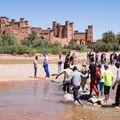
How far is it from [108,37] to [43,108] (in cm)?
11522

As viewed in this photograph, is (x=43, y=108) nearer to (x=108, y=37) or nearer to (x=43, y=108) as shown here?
(x=43, y=108)

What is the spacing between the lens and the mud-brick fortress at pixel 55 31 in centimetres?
11625

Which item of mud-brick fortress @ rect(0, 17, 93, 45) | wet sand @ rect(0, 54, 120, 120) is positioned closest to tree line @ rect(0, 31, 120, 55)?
mud-brick fortress @ rect(0, 17, 93, 45)

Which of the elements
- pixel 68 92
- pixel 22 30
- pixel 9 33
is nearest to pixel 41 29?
pixel 22 30

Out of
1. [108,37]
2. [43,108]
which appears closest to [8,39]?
[108,37]

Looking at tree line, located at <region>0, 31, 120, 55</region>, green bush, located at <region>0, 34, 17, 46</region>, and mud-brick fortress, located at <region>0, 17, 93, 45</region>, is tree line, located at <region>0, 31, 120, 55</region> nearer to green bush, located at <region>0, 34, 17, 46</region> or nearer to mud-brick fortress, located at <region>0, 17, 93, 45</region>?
green bush, located at <region>0, 34, 17, 46</region>

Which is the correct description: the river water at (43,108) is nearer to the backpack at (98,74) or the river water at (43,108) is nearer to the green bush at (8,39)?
the backpack at (98,74)

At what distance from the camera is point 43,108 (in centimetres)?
1540

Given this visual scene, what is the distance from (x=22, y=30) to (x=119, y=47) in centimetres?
2617

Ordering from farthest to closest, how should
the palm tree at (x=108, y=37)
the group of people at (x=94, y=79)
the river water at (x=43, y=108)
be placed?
the palm tree at (x=108, y=37)
the group of people at (x=94, y=79)
the river water at (x=43, y=108)

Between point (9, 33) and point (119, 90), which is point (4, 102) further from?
point (9, 33)

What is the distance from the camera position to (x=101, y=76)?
18.3 m

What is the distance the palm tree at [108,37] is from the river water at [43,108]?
10831cm

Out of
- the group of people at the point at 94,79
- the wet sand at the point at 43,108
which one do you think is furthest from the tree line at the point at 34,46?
the group of people at the point at 94,79
